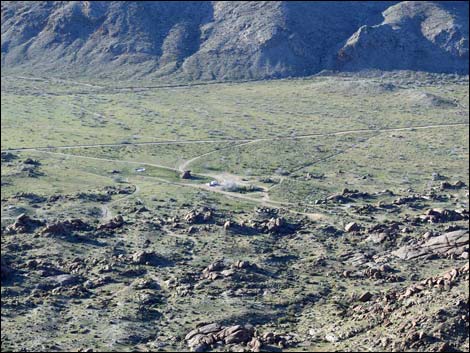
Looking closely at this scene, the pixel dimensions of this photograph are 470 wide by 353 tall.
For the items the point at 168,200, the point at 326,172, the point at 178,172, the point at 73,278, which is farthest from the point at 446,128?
the point at 73,278


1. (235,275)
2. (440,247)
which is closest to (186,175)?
(235,275)

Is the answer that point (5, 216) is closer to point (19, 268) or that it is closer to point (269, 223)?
point (19, 268)

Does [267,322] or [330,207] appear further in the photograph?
[330,207]

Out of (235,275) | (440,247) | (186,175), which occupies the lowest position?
(186,175)

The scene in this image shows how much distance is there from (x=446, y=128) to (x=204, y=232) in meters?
86.9

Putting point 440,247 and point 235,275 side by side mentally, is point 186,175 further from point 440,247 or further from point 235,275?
point 440,247

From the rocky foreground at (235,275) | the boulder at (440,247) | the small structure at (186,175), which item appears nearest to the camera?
the rocky foreground at (235,275)

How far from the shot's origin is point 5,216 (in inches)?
4355

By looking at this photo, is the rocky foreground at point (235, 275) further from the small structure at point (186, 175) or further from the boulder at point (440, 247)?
the small structure at point (186, 175)

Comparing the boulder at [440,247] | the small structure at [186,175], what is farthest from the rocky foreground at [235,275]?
the small structure at [186,175]

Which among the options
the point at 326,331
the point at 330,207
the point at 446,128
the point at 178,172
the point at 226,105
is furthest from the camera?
the point at 226,105

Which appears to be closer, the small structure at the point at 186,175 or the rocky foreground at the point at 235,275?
the rocky foreground at the point at 235,275

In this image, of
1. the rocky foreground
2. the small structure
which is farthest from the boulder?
the small structure

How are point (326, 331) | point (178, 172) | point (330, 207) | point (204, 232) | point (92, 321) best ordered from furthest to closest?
point (178, 172) < point (330, 207) < point (204, 232) < point (92, 321) < point (326, 331)
